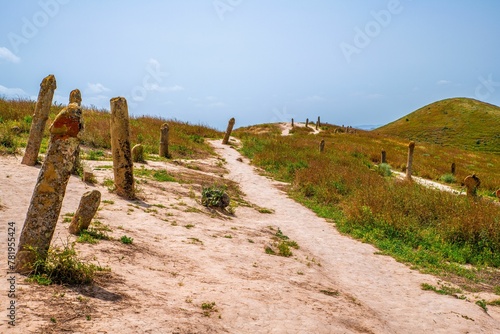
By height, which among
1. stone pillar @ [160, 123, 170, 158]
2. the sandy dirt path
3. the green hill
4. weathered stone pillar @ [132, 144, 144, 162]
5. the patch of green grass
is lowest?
the sandy dirt path

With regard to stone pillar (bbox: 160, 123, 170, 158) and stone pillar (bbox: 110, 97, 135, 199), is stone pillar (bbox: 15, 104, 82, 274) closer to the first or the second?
stone pillar (bbox: 110, 97, 135, 199)

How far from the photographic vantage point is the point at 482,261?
9.27m

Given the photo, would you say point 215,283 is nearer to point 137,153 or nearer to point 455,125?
point 137,153

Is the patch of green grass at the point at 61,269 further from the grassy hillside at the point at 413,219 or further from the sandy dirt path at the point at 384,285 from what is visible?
the grassy hillside at the point at 413,219

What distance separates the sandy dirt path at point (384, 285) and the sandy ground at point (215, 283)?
28 mm

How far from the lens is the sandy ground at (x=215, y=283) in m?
4.16

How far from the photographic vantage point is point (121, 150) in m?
10.6

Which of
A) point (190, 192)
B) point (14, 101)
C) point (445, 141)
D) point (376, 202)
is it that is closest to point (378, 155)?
point (376, 202)

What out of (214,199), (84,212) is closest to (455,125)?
(214,199)

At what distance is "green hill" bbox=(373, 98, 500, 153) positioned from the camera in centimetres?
7231

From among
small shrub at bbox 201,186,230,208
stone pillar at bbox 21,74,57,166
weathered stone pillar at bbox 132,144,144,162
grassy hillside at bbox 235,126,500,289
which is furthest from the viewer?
weathered stone pillar at bbox 132,144,144,162

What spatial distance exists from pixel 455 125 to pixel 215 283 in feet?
293

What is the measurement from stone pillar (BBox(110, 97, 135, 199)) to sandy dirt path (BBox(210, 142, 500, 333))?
483cm

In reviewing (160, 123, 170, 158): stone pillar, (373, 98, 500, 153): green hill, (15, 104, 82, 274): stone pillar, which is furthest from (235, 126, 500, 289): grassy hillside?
(373, 98, 500, 153): green hill
